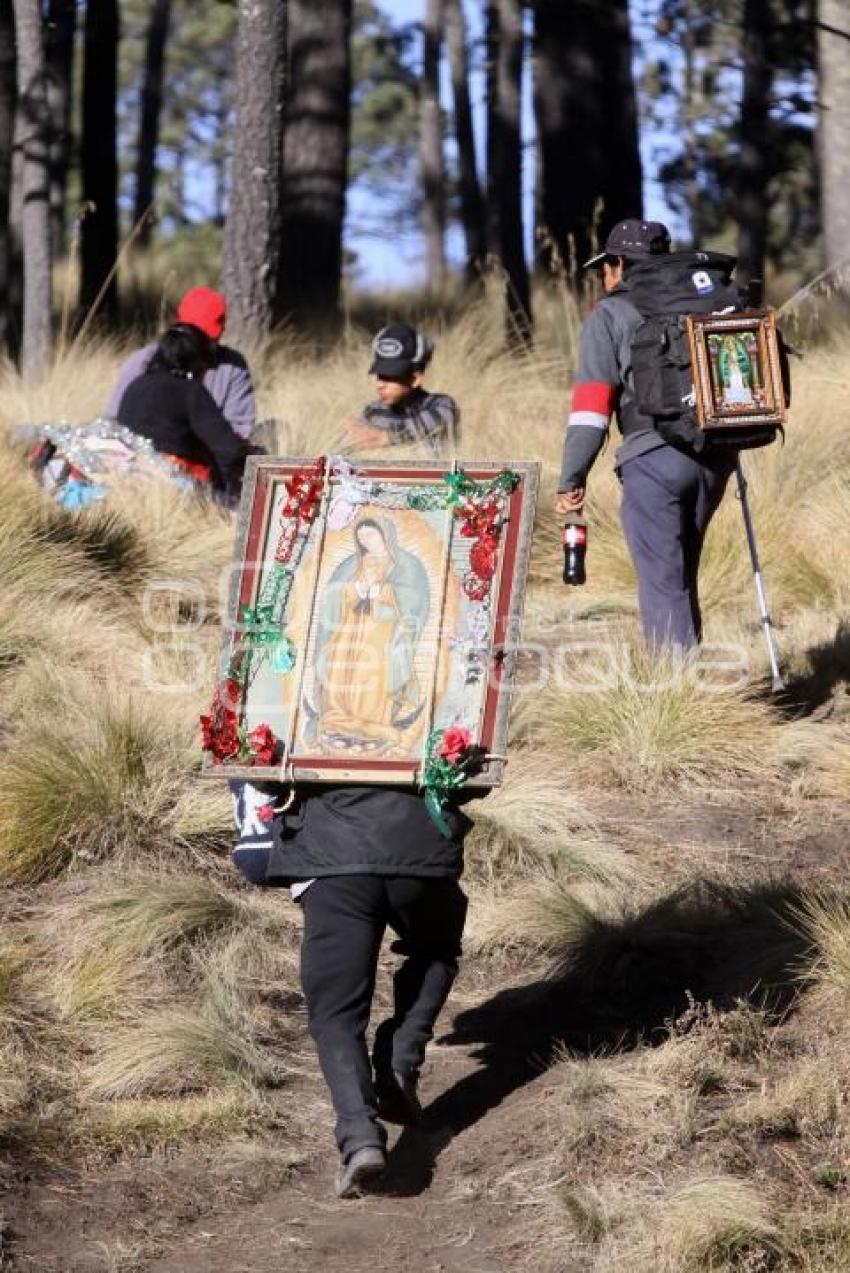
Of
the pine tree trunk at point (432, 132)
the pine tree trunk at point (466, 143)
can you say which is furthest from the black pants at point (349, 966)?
the pine tree trunk at point (432, 132)

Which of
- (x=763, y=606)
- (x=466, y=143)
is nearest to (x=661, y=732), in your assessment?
(x=763, y=606)

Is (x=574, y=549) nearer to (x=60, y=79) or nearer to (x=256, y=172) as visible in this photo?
(x=256, y=172)

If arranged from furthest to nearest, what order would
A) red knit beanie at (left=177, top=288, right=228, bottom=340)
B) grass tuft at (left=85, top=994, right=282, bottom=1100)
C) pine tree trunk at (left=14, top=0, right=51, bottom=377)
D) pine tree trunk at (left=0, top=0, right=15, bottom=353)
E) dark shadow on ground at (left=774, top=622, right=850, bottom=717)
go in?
pine tree trunk at (left=0, top=0, right=15, bottom=353) → pine tree trunk at (left=14, top=0, right=51, bottom=377) → red knit beanie at (left=177, top=288, right=228, bottom=340) → dark shadow on ground at (left=774, top=622, right=850, bottom=717) → grass tuft at (left=85, top=994, right=282, bottom=1100)

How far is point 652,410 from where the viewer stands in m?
7.43

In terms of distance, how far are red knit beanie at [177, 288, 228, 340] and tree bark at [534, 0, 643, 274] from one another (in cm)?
492

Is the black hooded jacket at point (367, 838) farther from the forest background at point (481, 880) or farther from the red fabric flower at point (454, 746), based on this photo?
the forest background at point (481, 880)

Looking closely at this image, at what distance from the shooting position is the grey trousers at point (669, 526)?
7.57 metres

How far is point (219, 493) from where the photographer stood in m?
→ 10.3

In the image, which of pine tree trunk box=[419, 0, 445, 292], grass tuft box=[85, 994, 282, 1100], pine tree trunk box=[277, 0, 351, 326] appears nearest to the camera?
grass tuft box=[85, 994, 282, 1100]

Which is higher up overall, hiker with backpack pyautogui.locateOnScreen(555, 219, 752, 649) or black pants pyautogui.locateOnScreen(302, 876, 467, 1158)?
hiker with backpack pyautogui.locateOnScreen(555, 219, 752, 649)

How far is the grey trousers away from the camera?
7.57 metres

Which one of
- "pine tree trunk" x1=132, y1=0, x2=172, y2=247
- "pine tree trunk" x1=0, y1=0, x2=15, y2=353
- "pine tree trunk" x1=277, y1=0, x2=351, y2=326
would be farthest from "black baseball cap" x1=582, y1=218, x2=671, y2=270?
"pine tree trunk" x1=132, y1=0, x2=172, y2=247

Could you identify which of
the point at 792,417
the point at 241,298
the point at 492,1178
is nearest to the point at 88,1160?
the point at 492,1178

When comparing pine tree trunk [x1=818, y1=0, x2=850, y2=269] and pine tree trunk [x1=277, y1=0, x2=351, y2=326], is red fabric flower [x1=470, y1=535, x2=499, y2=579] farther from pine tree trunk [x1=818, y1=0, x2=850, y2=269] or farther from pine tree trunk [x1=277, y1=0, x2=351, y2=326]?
pine tree trunk [x1=277, y1=0, x2=351, y2=326]
